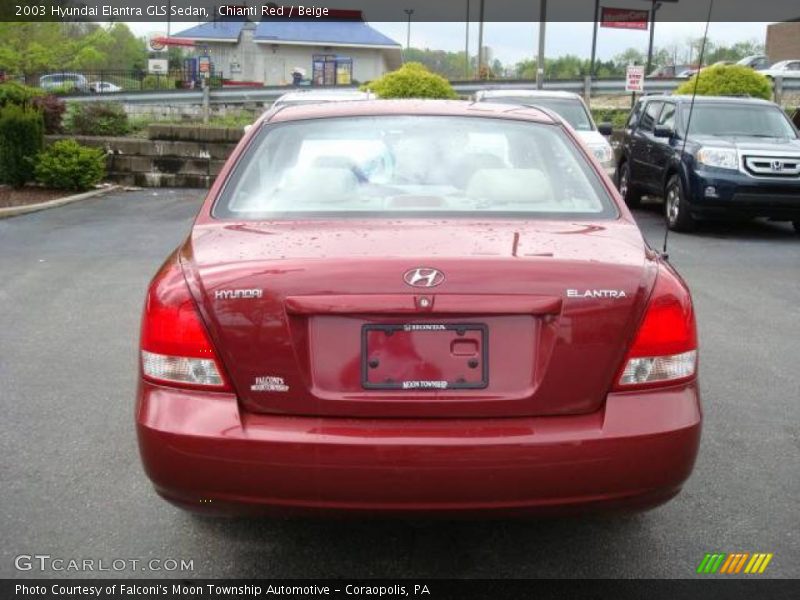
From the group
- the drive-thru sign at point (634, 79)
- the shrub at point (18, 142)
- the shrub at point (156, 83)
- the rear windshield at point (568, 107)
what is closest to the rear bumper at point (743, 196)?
the rear windshield at point (568, 107)

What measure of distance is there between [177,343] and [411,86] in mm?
16183

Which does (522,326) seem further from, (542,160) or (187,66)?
(187,66)

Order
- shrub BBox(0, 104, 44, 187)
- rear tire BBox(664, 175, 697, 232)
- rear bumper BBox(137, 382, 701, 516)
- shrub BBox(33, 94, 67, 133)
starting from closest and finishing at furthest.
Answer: rear bumper BBox(137, 382, 701, 516) < rear tire BBox(664, 175, 697, 232) < shrub BBox(0, 104, 44, 187) < shrub BBox(33, 94, 67, 133)

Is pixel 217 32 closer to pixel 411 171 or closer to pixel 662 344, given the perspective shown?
pixel 411 171

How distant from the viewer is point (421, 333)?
8.75ft

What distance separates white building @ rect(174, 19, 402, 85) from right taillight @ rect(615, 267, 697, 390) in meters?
47.8

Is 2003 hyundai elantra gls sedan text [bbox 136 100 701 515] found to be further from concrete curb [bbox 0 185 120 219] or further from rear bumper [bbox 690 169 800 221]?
concrete curb [bbox 0 185 120 219]

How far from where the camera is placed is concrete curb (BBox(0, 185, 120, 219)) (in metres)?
12.1

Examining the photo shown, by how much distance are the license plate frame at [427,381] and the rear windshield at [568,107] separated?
12170 millimetres

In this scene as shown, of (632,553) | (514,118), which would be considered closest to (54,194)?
(514,118)

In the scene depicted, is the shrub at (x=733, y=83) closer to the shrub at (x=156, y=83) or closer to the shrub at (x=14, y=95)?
the shrub at (x=14, y=95)

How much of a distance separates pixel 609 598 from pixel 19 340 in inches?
182

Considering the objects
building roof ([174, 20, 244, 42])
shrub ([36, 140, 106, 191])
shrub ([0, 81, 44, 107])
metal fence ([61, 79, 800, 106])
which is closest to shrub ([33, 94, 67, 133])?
shrub ([0, 81, 44, 107])

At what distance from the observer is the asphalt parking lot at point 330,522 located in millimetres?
3238
